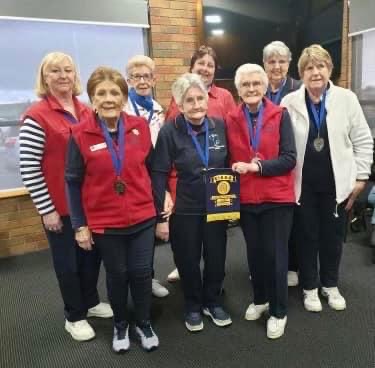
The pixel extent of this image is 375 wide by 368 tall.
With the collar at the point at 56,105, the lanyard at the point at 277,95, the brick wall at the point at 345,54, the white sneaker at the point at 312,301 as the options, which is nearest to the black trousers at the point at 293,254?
the white sneaker at the point at 312,301

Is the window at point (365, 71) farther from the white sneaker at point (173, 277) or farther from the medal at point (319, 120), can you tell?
the white sneaker at point (173, 277)

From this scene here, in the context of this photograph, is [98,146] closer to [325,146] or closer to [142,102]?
A: [142,102]

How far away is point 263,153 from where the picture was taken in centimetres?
199

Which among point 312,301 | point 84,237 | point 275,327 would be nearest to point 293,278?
point 312,301

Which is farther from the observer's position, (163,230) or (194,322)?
(194,322)

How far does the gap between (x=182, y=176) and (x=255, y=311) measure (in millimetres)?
959

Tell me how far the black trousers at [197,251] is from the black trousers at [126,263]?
169mm

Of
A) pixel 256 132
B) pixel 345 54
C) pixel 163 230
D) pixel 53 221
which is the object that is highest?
pixel 345 54

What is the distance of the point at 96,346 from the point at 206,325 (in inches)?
25.0

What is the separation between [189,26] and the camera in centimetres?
421

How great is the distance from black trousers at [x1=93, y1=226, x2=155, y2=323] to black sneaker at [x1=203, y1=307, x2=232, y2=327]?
0.47 meters

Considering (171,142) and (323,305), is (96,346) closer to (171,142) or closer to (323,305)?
(171,142)

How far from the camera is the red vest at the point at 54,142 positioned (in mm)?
1918

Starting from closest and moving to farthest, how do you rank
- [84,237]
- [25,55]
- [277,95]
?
[84,237], [277,95], [25,55]
